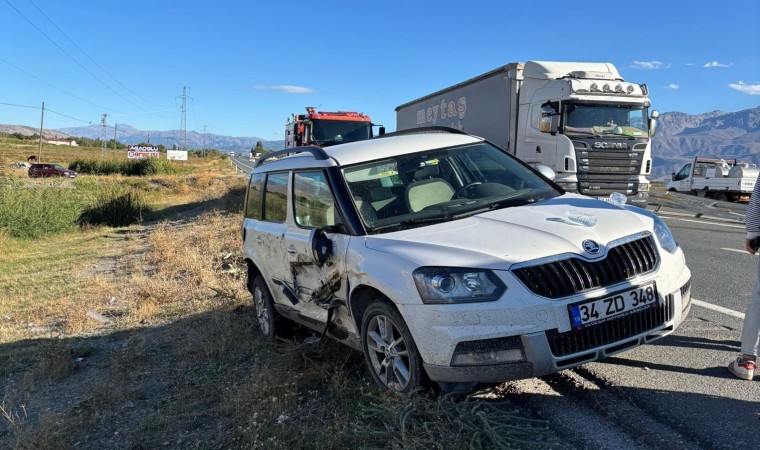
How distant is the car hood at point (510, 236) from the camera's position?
3180 mm

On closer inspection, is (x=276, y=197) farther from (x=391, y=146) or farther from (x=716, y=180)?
(x=716, y=180)

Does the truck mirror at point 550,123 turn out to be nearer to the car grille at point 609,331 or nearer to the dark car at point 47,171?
the car grille at point 609,331

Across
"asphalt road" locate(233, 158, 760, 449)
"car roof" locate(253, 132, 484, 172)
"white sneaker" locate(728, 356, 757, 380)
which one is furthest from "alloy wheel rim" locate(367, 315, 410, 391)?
"white sneaker" locate(728, 356, 757, 380)

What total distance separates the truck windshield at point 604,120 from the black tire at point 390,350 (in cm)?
1002

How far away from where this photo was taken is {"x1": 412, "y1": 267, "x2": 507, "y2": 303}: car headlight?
10.0 ft

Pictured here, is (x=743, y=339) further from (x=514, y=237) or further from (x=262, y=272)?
(x=262, y=272)

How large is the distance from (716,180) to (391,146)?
25.2 metres

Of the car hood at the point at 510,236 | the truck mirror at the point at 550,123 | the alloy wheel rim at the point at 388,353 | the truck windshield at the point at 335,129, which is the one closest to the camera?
the car hood at the point at 510,236

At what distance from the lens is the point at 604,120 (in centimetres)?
1245

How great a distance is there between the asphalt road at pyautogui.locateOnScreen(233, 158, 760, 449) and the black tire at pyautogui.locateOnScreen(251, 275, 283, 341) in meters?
2.53

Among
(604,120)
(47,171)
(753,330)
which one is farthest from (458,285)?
(47,171)

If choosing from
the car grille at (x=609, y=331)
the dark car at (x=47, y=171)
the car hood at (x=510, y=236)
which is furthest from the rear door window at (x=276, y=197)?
the dark car at (x=47, y=171)

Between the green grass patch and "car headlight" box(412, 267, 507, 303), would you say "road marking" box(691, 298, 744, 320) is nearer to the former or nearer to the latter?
"car headlight" box(412, 267, 507, 303)

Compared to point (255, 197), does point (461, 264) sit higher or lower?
lower
